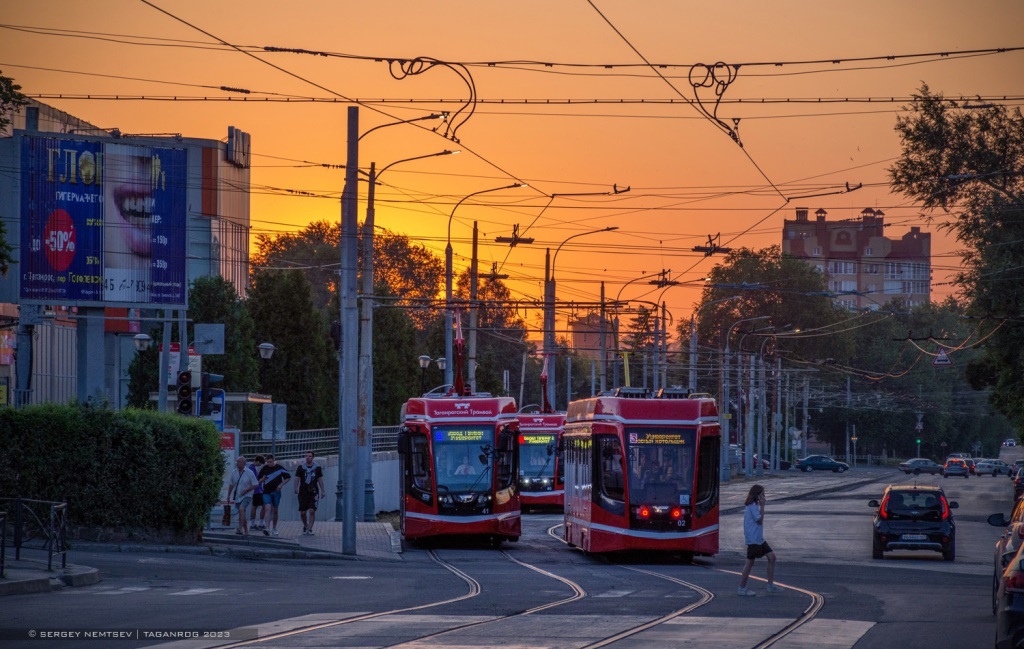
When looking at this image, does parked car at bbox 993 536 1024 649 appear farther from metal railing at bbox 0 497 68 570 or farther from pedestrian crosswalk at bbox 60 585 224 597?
metal railing at bbox 0 497 68 570

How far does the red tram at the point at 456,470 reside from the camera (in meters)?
30.7

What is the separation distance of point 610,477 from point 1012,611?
14952 mm

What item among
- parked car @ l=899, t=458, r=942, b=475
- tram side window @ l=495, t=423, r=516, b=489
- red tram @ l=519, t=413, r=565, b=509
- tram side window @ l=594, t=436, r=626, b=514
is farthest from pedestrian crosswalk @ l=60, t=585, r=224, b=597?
parked car @ l=899, t=458, r=942, b=475

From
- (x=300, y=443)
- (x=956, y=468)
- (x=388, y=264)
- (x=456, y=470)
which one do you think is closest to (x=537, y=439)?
(x=300, y=443)

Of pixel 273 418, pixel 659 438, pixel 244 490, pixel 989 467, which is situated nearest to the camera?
pixel 659 438

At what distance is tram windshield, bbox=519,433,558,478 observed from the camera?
153 ft

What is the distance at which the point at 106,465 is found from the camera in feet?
89.4

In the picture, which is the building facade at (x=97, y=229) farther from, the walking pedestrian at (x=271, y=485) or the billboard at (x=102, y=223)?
the walking pedestrian at (x=271, y=485)

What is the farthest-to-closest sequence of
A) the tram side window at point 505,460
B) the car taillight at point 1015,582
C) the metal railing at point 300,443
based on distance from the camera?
the metal railing at point 300,443 < the tram side window at point 505,460 < the car taillight at point 1015,582

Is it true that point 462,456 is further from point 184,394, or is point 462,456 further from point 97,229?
point 97,229

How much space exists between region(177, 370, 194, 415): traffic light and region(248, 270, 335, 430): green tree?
2482 cm

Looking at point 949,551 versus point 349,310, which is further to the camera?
point 949,551

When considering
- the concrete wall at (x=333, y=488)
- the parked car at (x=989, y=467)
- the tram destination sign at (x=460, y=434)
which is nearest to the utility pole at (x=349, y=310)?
the tram destination sign at (x=460, y=434)

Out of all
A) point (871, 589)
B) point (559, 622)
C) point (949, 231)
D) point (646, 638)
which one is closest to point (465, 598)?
point (559, 622)
